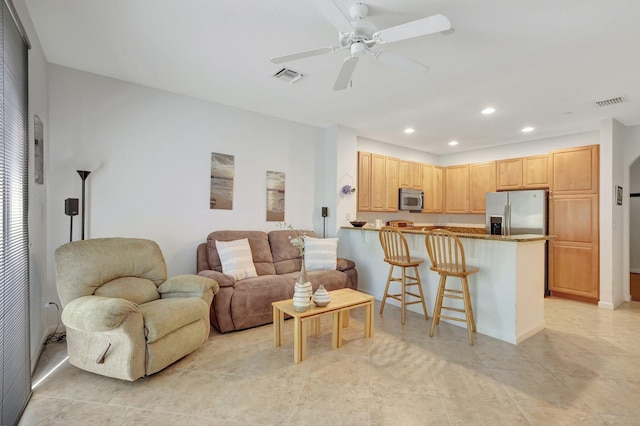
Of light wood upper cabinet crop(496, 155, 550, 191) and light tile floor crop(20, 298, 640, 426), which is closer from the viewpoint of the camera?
light tile floor crop(20, 298, 640, 426)

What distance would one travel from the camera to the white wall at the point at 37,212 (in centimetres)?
227

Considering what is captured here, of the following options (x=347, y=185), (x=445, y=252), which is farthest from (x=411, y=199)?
(x=445, y=252)

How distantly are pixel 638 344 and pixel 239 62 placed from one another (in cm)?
462

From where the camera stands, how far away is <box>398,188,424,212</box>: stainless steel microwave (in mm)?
Answer: 5469

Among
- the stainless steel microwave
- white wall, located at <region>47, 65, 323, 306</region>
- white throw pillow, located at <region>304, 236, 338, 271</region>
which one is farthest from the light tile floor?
the stainless steel microwave

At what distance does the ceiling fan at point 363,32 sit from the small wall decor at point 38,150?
2.11 m

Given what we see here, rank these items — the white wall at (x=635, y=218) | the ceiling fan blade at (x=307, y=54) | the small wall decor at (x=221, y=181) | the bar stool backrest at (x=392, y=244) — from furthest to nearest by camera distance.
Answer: the white wall at (x=635, y=218) < the small wall decor at (x=221, y=181) < the bar stool backrest at (x=392, y=244) < the ceiling fan blade at (x=307, y=54)

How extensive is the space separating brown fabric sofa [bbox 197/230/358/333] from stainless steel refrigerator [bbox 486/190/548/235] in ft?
9.12

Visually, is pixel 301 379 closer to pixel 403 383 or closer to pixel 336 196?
pixel 403 383

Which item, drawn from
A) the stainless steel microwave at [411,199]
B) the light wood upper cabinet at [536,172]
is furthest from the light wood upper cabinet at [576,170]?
the stainless steel microwave at [411,199]

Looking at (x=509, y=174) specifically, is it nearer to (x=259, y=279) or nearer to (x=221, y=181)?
(x=259, y=279)

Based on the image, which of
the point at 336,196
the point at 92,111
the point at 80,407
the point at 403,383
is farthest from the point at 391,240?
the point at 92,111

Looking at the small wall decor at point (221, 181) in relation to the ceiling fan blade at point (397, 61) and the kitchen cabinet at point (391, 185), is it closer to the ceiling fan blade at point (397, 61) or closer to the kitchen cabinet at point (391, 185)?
the ceiling fan blade at point (397, 61)

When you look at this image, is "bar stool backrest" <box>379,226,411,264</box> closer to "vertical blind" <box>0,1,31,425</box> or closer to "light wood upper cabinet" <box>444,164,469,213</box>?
"light wood upper cabinet" <box>444,164,469,213</box>
